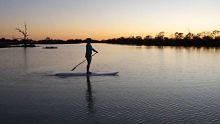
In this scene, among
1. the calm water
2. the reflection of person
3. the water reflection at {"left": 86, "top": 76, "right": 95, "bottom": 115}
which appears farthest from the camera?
the reflection of person

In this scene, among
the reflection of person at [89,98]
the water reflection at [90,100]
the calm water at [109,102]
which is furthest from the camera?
the reflection of person at [89,98]

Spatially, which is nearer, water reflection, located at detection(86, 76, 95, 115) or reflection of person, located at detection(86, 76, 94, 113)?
water reflection, located at detection(86, 76, 95, 115)

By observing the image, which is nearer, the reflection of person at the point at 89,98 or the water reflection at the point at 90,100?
the water reflection at the point at 90,100

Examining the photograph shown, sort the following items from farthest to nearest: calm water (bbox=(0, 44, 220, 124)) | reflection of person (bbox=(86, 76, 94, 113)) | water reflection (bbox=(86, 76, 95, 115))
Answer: reflection of person (bbox=(86, 76, 94, 113))
water reflection (bbox=(86, 76, 95, 115))
calm water (bbox=(0, 44, 220, 124))

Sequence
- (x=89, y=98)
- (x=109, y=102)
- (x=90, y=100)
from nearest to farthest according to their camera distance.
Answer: (x=109, y=102) < (x=90, y=100) < (x=89, y=98)

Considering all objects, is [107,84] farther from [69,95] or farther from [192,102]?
[192,102]

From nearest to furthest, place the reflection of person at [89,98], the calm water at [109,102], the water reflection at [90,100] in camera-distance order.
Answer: the calm water at [109,102]
the water reflection at [90,100]
the reflection of person at [89,98]

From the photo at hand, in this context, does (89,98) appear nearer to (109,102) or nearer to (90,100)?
(90,100)

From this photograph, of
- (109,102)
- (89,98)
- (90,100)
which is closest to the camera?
(109,102)

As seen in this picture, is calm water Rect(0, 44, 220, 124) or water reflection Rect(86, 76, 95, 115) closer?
calm water Rect(0, 44, 220, 124)

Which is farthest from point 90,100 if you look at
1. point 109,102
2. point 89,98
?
point 109,102

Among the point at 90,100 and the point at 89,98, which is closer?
the point at 90,100

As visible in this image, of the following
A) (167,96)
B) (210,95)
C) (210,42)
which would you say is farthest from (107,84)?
(210,42)

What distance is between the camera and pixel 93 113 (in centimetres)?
845
